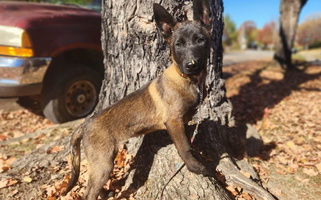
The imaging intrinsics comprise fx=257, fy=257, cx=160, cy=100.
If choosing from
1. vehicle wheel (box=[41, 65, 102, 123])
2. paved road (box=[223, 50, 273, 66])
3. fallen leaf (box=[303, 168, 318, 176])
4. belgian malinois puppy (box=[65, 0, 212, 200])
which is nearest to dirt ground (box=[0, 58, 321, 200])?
fallen leaf (box=[303, 168, 318, 176])

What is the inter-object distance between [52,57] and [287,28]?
36.7 ft

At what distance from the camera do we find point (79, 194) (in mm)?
3293

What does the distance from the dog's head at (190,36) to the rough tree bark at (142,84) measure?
0.50 meters

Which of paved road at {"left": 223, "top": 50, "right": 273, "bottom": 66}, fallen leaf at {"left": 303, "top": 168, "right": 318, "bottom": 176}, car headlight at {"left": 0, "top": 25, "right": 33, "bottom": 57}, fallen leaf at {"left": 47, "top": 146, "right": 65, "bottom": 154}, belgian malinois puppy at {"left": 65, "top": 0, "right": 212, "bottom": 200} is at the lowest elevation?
paved road at {"left": 223, "top": 50, "right": 273, "bottom": 66}

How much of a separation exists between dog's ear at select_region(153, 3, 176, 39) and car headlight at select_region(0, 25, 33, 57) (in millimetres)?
2628

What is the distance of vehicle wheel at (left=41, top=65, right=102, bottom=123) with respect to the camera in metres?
5.09

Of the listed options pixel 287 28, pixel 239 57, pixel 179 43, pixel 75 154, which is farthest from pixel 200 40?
pixel 239 57

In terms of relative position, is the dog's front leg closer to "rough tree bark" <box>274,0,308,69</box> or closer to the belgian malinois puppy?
the belgian malinois puppy

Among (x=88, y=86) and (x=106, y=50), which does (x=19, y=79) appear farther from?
(x=106, y=50)

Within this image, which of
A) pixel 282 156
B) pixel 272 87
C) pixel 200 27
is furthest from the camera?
pixel 272 87

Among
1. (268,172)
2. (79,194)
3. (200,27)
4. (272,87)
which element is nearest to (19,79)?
(79,194)

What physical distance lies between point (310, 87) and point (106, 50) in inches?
320

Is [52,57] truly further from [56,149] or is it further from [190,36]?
[190,36]

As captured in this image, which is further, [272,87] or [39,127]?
[272,87]
